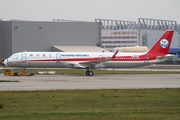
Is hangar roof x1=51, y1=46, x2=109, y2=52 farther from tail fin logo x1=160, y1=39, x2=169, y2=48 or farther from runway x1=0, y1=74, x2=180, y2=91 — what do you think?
runway x1=0, y1=74, x2=180, y2=91

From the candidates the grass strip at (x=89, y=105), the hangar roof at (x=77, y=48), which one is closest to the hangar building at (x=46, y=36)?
the hangar roof at (x=77, y=48)

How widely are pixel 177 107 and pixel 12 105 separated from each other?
8843 mm

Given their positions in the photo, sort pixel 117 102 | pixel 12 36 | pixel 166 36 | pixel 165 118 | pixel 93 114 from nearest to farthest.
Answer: pixel 165 118
pixel 93 114
pixel 117 102
pixel 166 36
pixel 12 36

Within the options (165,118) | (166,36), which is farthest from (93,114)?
(166,36)

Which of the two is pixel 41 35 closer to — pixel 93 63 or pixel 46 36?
pixel 46 36

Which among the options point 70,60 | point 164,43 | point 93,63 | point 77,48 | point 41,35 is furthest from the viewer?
point 77,48

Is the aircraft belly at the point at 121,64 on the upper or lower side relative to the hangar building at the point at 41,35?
lower

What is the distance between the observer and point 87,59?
59656 mm

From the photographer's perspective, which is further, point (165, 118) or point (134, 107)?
point (134, 107)

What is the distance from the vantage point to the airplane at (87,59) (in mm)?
57906

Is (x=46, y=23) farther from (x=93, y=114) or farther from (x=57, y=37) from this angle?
(x=93, y=114)

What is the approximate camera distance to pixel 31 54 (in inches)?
2285

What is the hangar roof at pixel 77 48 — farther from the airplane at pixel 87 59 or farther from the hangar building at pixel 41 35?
the airplane at pixel 87 59

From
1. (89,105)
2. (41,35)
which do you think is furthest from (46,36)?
(89,105)
